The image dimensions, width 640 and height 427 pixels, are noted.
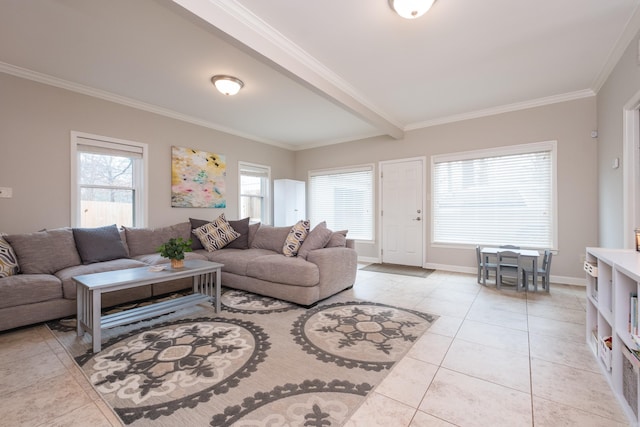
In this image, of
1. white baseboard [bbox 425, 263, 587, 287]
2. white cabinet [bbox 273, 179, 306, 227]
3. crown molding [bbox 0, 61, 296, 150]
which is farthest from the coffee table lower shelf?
white baseboard [bbox 425, 263, 587, 287]

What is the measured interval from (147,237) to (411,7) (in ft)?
12.9

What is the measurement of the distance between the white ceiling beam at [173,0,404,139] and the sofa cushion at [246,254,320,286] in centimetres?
189

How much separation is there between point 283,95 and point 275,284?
2462 millimetres

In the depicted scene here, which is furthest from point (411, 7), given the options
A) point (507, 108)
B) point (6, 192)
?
point (6, 192)

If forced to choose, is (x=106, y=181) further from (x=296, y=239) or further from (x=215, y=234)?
(x=296, y=239)

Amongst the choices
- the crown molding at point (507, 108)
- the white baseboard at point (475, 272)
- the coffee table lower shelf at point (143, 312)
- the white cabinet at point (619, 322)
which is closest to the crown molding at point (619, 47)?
the crown molding at point (507, 108)

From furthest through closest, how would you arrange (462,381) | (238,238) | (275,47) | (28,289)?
(238,238) → (275,47) → (28,289) → (462,381)

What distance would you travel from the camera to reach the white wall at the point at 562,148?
3709 millimetres

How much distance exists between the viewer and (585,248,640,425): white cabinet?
1364 millimetres

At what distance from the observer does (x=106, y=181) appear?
12.8ft

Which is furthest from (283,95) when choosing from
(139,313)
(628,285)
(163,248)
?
(628,285)

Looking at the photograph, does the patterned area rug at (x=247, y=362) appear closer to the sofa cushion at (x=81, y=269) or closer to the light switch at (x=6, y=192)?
the sofa cushion at (x=81, y=269)

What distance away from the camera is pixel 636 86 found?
7.96ft

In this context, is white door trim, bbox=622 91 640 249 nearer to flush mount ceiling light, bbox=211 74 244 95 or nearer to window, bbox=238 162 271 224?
flush mount ceiling light, bbox=211 74 244 95
